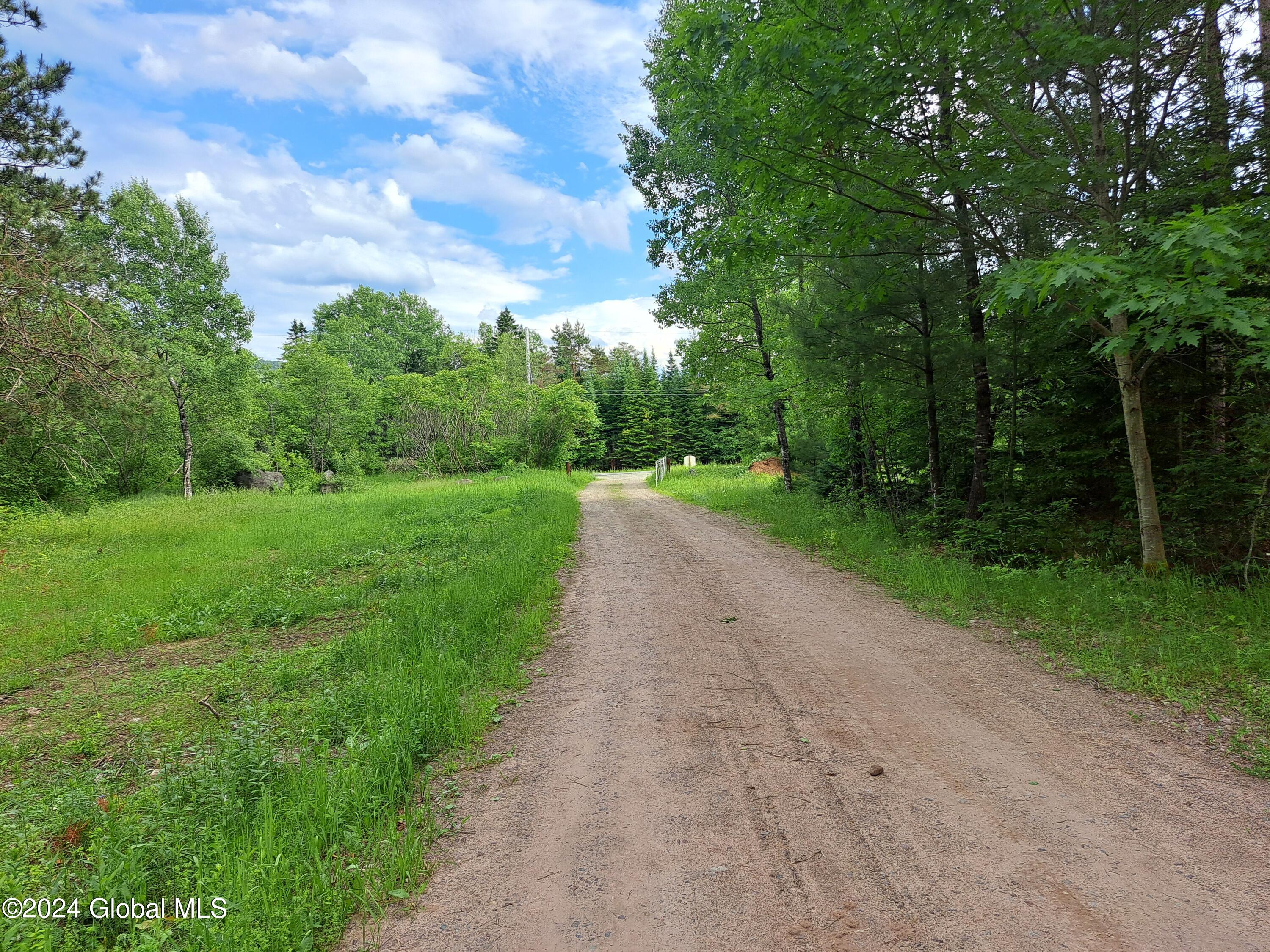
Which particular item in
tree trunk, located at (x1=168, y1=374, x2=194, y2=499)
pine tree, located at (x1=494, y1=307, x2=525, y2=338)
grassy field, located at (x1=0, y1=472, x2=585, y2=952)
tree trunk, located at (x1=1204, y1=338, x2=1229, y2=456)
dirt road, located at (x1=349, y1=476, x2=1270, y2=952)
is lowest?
dirt road, located at (x1=349, y1=476, x2=1270, y2=952)

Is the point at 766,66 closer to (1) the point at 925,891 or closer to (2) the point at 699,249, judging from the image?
(2) the point at 699,249

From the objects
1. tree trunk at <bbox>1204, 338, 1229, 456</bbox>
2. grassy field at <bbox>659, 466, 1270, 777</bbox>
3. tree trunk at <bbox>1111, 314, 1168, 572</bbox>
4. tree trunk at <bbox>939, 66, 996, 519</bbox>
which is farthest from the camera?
tree trunk at <bbox>939, 66, 996, 519</bbox>

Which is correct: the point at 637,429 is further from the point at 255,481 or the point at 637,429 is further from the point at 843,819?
the point at 843,819

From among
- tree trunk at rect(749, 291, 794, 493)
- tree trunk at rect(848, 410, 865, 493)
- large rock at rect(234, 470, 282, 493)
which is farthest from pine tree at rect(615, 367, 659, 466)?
tree trunk at rect(848, 410, 865, 493)

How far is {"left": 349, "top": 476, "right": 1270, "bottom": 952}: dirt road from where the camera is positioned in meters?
2.11

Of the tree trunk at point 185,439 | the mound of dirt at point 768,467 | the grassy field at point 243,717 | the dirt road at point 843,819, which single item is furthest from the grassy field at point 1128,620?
the tree trunk at point 185,439

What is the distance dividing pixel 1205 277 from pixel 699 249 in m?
4.39

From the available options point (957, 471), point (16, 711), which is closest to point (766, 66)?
point (957, 471)

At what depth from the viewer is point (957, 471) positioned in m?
9.74

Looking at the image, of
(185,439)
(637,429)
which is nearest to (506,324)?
(637,429)

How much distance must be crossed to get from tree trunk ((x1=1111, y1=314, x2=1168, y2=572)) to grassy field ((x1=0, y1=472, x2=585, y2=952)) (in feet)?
21.7

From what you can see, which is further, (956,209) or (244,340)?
(244,340)

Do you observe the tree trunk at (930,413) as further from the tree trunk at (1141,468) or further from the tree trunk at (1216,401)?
the tree trunk at (1216,401)

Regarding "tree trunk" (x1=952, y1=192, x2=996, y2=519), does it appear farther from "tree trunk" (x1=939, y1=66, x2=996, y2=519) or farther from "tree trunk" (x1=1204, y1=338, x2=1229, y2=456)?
"tree trunk" (x1=1204, y1=338, x2=1229, y2=456)
